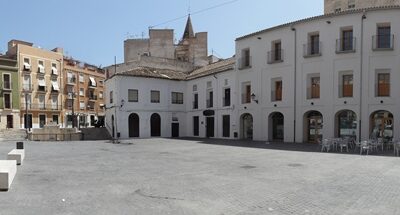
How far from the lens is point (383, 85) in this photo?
25.0 m

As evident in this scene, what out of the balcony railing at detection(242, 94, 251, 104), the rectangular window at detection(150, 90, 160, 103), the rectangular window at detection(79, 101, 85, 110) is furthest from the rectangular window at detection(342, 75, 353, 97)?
the rectangular window at detection(79, 101, 85, 110)

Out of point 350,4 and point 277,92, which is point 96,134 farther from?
point 350,4

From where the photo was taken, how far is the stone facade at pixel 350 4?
38.5m

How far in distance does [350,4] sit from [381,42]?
1928 centimetres

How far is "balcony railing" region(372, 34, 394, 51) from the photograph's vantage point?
24783 millimetres

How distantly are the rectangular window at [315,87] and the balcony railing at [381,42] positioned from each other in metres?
4.76

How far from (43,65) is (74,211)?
5747cm

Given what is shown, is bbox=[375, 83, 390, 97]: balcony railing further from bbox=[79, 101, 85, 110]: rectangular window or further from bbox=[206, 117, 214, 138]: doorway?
bbox=[79, 101, 85, 110]: rectangular window

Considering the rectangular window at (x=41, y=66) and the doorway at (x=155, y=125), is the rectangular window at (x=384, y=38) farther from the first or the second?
the rectangular window at (x=41, y=66)

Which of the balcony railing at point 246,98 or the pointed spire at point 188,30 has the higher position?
the pointed spire at point 188,30

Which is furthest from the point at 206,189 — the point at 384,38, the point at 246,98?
the point at 246,98

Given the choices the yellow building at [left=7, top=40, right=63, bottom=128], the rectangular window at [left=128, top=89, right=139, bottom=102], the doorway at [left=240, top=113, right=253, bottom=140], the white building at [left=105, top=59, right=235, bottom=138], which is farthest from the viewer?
the yellow building at [left=7, top=40, right=63, bottom=128]

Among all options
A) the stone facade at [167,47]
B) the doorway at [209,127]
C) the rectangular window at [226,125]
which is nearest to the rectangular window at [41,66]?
the stone facade at [167,47]

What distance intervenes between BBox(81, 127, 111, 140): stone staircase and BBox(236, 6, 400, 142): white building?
1729 centimetres
